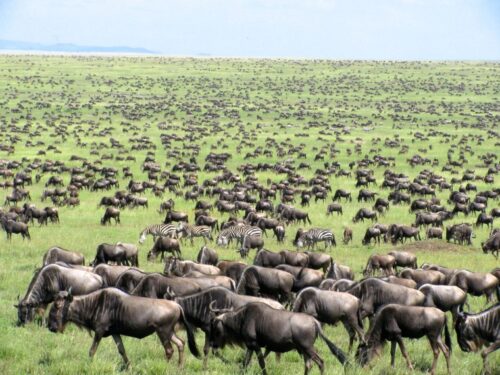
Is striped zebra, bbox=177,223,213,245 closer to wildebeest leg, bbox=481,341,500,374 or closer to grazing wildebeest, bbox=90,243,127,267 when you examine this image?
grazing wildebeest, bbox=90,243,127,267

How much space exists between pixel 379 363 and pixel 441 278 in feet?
20.1

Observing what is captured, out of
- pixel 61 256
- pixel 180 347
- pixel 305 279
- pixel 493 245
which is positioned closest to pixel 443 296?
pixel 305 279

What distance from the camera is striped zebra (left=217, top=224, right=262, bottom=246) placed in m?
27.3

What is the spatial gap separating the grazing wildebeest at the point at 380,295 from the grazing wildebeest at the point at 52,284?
19.6 ft

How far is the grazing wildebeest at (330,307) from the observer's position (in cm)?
1412

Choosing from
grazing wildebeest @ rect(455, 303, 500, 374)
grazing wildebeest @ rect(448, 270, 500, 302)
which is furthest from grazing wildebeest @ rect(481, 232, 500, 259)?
grazing wildebeest @ rect(455, 303, 500, 374)

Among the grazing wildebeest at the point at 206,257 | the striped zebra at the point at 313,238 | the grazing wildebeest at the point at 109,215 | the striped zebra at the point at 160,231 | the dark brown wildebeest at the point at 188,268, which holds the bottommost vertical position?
the grazing wildebeest at the point at 109,215

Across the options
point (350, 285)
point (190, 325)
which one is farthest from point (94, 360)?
point (350, 285)

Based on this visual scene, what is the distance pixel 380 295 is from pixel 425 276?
11.1 ft

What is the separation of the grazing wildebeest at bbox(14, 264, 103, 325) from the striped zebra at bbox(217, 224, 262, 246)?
40.7ft

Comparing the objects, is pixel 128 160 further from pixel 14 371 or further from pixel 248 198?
pixel 14 371

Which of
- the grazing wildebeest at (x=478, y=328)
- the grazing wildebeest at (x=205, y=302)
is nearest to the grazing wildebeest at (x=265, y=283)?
the grazing wildebeest at (x=205, y=302)

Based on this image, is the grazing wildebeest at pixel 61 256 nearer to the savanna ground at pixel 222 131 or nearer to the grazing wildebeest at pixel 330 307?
the savanna ground at pixel 222 131

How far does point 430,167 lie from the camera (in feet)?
178
